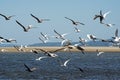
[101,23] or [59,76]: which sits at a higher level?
[101,23]

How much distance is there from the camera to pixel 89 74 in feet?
196

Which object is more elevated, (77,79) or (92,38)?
(92,38)

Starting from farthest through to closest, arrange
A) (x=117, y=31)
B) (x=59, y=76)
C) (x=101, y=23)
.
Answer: (x=59, y=76) → (x=117, y=31) → (x=101, y=23)

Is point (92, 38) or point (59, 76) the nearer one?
point (92, 38)

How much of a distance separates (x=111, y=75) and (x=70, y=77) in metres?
5.36

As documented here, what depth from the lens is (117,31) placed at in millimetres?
39625

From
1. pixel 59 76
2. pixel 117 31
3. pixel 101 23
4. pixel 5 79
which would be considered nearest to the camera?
pixel 101 23

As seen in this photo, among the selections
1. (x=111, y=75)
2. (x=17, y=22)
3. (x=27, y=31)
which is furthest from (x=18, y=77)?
(x=17, y=22)

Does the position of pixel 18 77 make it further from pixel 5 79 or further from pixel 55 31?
pixel 55 31

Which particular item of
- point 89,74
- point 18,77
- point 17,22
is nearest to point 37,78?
point 18,77

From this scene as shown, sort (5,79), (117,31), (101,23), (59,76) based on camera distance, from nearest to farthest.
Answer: (101,23) < (117,31) < (5,79) < (59,76)

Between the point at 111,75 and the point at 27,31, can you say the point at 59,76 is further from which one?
the point at 27,31

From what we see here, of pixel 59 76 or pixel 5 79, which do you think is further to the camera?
pixel 59 76

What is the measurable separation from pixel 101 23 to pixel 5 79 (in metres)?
19.1
